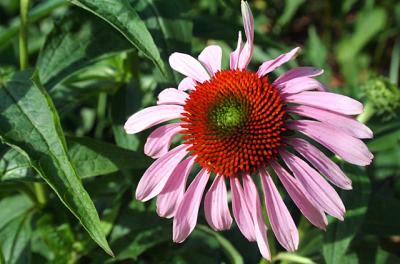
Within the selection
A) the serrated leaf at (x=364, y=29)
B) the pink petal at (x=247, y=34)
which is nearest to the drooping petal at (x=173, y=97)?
the pink petal at (x=247, y=34)

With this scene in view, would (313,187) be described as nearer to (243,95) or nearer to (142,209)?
(243,95)

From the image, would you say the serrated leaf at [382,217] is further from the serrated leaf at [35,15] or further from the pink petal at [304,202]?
the serrated leaf at [35,15]

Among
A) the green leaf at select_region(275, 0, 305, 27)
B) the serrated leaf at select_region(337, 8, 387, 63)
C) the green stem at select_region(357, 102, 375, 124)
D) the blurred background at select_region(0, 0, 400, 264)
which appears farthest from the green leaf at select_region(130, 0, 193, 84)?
the serrated leaf at select_region(337, 8, 387, 63)

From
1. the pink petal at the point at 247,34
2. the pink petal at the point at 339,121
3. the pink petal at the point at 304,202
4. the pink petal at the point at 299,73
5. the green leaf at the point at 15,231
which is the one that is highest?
the pink petal at the point at 247,34

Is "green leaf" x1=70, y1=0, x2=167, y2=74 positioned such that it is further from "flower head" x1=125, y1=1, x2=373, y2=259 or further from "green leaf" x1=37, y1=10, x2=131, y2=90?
"green leaf" x1=37, y1=10, x2=131, y2=90

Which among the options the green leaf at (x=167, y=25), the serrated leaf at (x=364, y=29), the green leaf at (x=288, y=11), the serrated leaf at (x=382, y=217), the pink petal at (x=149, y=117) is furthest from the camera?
the serrated leaf at (x=364, y=29)

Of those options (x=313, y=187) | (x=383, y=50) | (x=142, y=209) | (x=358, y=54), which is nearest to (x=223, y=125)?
(x=313, y=187)
